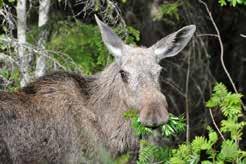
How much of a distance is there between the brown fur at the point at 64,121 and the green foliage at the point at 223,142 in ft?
5.78

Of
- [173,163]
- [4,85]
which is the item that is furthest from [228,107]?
[4,85]

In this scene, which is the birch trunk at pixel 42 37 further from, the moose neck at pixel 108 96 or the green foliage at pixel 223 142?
the green foliage at pixel 223 142

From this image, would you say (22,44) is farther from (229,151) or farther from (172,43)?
(229,151)

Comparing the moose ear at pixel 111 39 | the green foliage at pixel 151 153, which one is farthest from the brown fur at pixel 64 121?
the green foliage at pixel 151 153

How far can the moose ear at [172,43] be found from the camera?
870 centimetres

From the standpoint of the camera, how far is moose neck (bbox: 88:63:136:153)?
332 inches

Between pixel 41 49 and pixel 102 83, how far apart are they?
1.11m

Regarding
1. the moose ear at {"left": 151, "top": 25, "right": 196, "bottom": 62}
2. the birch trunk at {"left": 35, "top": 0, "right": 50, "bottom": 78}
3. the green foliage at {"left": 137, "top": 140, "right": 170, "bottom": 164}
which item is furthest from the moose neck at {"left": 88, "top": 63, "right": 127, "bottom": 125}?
the green foliage at {"left": 137, "top": 140, "right": 170, "bottom": 164}

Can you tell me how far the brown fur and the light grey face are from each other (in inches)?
9.6

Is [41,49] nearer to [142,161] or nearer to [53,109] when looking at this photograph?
[53,109]

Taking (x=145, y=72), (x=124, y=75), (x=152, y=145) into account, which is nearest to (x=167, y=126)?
(x=152, y=145)

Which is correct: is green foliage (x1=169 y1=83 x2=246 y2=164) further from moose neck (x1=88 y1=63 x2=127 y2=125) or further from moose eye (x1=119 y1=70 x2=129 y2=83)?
moose neck (x1=88 y1=63 x2=127 y2=125)

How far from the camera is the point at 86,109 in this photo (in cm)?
848

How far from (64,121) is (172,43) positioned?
1.64 meters
